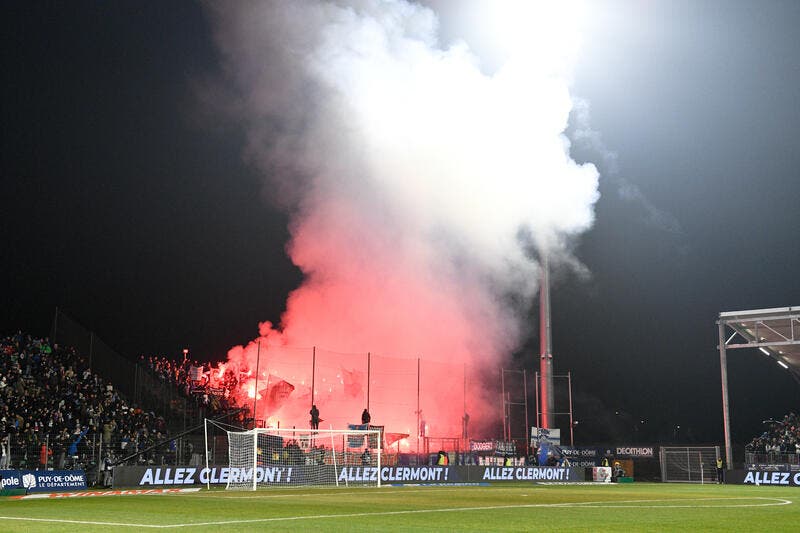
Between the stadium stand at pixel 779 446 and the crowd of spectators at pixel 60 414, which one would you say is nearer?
the crowd of spectators at pixel 60 414

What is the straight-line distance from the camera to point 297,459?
32.0 meters

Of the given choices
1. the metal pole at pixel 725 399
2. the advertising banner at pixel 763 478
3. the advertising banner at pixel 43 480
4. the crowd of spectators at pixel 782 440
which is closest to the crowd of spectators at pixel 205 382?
the advertising banner at pixel 43 480

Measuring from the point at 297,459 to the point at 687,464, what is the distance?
2558cm

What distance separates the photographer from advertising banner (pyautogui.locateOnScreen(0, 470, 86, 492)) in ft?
79.0

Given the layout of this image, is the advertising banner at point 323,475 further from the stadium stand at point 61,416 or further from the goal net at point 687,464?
the goal net at point 687,464

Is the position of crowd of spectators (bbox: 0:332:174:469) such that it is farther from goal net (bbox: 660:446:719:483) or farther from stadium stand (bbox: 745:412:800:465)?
stadium stand (bbox: 745:412:800:465)

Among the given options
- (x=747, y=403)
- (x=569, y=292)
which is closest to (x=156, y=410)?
(x=569, y=292)

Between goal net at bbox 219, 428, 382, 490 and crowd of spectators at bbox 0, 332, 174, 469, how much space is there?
13.9ft

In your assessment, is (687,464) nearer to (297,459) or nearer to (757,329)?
(757,329)

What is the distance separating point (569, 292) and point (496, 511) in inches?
2182

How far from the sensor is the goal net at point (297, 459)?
28938 millimetres

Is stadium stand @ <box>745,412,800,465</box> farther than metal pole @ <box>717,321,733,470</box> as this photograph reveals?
Yes

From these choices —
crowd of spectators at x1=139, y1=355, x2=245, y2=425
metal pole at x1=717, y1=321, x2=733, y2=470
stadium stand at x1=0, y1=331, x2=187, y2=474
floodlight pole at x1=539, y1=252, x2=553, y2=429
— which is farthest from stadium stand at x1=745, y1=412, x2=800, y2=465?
stadium stand at x1=0, y1=331, x2=187, y2=474

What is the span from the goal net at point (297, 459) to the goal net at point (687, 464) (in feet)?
64.2
